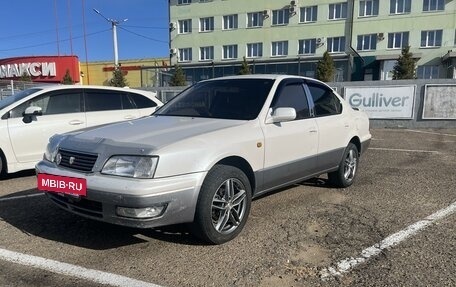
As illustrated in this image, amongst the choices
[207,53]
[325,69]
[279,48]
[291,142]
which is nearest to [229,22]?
[207,53]

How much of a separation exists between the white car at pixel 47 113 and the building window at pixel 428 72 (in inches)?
1556

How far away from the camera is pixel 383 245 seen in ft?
12.4

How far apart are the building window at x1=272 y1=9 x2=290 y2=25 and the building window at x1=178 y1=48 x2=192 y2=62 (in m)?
11.0

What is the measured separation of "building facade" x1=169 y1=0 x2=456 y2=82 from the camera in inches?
1597

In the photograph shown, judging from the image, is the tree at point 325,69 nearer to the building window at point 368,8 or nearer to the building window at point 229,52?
the building window at point 368,8

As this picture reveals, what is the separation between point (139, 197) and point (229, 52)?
46.3 meters

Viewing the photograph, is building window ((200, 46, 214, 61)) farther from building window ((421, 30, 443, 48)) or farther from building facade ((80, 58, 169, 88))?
building window ((421, 30, 443, 48))

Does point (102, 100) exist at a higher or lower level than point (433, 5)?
lower

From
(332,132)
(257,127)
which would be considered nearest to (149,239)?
(257,127)

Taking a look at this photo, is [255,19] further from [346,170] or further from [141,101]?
[346,170]

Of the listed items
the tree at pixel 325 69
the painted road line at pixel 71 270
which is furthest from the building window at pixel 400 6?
the painted road line at pixel 71 270

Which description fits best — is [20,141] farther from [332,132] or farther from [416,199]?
[416,199]

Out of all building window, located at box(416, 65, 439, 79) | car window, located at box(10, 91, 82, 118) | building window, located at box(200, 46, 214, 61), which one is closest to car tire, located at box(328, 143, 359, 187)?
car window, located at box(10, 91, 82, 118)

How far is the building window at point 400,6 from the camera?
4094 cm
